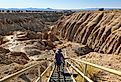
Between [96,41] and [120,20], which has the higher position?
[120,20]

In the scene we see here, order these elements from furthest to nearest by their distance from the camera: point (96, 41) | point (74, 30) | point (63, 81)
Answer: point (74, 30) < point (96, 41) < point (63, 81)

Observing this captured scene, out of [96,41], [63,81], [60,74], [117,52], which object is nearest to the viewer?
[63,81]

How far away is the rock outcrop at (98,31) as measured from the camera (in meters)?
38.0

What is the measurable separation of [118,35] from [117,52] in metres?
2.88

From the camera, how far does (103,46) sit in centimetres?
4044

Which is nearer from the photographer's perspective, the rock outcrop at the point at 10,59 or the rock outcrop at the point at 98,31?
the rock outcrop at the point at 10,59

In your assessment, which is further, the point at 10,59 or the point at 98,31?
the point at 98,31

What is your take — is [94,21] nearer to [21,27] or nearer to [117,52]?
[117,52]

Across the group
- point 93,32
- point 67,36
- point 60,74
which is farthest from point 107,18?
point 60,74

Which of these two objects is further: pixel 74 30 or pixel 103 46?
pixel 74 30

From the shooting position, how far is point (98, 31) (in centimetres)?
4491

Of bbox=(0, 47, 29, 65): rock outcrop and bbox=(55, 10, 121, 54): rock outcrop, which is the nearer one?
bbox=(0, 47, 29, 65): rock outcrop

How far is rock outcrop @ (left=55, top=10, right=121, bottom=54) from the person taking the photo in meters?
Result: 38.0

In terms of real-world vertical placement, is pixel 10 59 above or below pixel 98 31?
above
